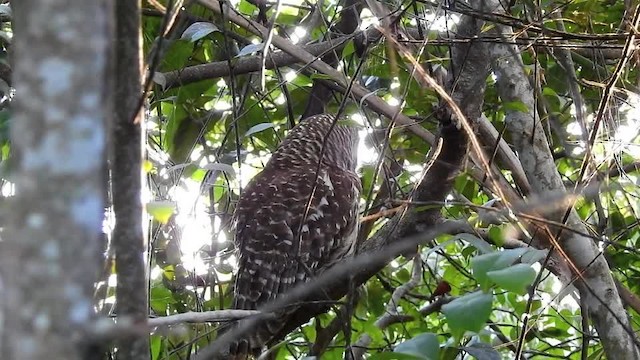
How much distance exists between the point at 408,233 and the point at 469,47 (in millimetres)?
383

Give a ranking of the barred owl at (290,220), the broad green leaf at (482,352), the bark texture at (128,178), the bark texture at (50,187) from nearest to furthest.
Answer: the bark texture at (50,187)
the bark texture at (128,178)
the broad green leaf at (482,352)
the barred owl at (290,220)

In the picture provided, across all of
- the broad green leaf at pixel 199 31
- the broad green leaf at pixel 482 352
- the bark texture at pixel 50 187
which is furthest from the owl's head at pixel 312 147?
the bark texture at pixel 50 187

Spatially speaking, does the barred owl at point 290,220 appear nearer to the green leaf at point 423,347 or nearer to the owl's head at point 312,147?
the owl's head at point 312,147

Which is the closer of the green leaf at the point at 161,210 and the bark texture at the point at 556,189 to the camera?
the green leaf at the point at 161,210

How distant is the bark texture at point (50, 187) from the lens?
1.15 feet

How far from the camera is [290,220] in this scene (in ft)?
7.20

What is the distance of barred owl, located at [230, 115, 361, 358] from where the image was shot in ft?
6.81

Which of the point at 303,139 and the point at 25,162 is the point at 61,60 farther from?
the point at 303,139

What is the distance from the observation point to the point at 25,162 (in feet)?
1.16

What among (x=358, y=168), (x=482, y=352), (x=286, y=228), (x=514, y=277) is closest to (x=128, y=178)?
(x=514, y=277)

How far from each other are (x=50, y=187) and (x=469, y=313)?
0.59 metres

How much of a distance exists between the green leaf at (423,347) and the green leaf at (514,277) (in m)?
0.14

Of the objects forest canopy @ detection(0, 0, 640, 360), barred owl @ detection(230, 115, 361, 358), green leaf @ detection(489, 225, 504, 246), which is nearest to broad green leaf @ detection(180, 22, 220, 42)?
forest canopy @ detection(0, 0, 640, 360)

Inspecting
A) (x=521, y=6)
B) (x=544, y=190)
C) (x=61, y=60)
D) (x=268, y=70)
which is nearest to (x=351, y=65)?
(x=268, y=70)
